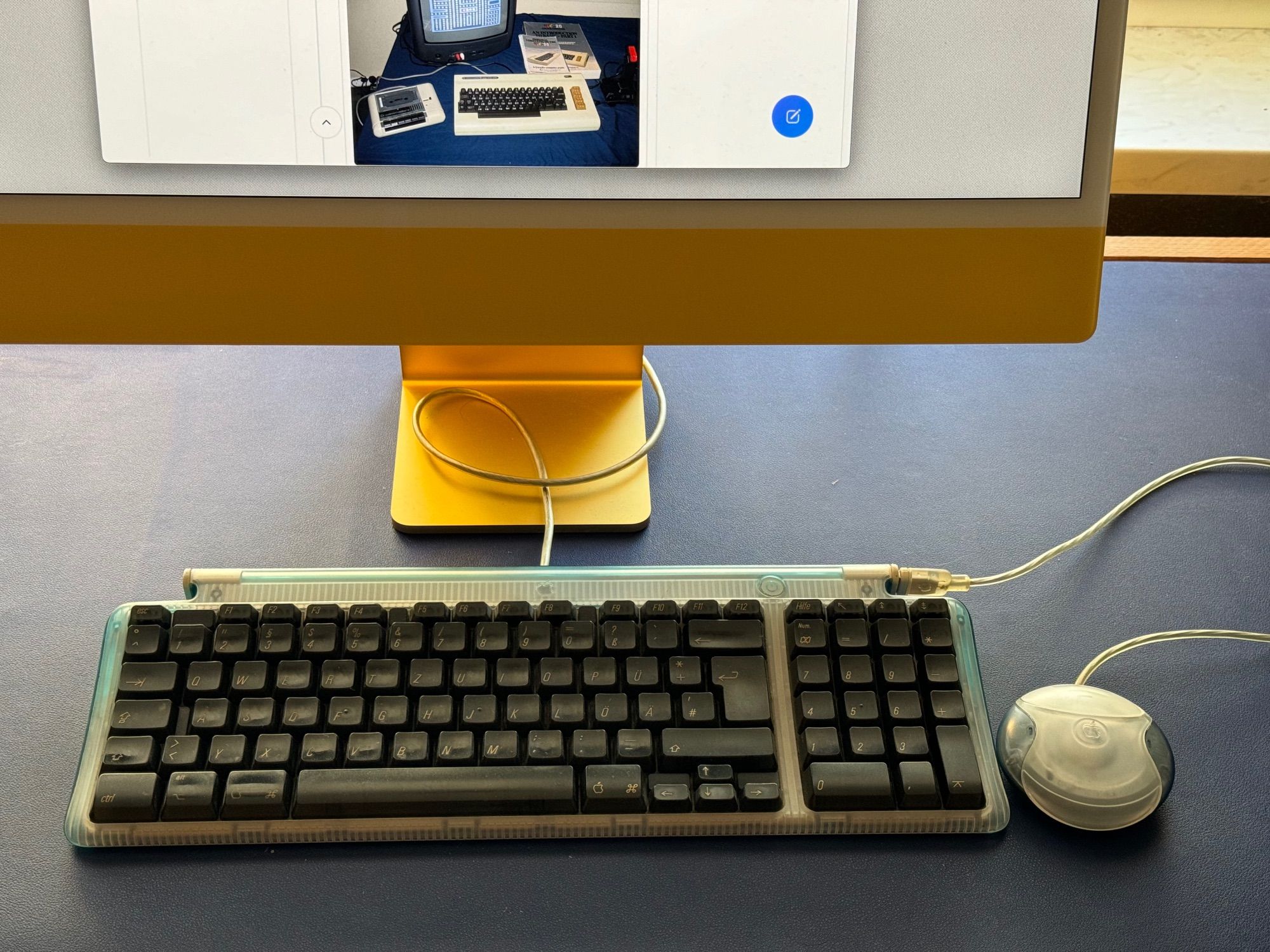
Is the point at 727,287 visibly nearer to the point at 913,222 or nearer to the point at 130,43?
the point at 913,222

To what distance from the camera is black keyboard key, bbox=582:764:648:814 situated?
1.74 feet

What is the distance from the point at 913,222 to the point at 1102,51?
12 centimetres

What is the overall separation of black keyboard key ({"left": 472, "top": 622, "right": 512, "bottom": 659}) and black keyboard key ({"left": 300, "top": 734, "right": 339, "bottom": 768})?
0.26 ft

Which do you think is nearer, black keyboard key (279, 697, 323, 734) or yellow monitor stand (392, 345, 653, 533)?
black keyboard key (279, 697, 323, 734)

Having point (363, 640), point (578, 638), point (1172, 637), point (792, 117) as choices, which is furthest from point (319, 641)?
point (1172, 637)

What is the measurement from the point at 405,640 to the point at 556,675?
78mm

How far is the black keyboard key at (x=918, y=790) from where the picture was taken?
1.76ft

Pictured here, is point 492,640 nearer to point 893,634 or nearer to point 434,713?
point 434,713

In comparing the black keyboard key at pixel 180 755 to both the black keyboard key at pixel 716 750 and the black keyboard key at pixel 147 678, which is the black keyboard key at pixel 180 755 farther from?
the black keyboard key at pixel 716 750

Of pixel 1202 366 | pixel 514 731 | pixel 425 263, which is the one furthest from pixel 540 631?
pixel 1202 366

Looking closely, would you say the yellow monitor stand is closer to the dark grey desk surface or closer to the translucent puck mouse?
the dark grey desk surface

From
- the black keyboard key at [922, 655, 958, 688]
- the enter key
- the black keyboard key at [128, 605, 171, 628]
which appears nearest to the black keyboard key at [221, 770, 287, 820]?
the black keyboard key at [128, 605, 171, 628]

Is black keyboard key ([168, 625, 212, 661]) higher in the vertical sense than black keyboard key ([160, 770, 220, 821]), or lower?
higher

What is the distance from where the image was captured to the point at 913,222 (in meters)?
0.61
